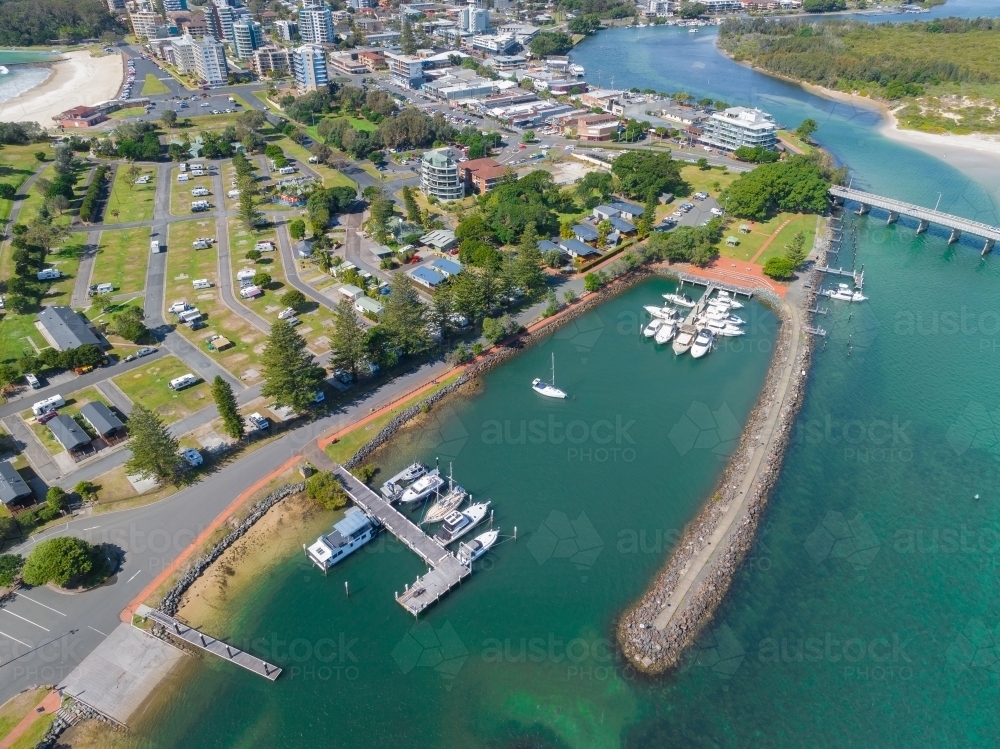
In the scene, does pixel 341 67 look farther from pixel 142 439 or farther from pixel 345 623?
pixel 345 623

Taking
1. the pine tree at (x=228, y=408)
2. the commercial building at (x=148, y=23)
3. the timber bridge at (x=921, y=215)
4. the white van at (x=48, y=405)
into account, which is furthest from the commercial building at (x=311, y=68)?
the pine tree at (x=228, y=408)

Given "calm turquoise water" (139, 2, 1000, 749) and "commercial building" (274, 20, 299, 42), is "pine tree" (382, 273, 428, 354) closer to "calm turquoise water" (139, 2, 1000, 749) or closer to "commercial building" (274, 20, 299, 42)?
"calm turquoise water" (139, 2, 1000, 749)

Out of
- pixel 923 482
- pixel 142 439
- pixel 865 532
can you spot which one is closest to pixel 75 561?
pixel 142 439

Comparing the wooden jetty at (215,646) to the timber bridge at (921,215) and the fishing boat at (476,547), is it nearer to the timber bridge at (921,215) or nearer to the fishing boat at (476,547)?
the fishing boat at (476,547)

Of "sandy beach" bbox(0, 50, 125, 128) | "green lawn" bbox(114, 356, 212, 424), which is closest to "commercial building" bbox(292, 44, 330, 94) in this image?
"sandy beach" bbox(0, 50, 125, 128)

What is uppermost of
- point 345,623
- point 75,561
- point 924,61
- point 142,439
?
point 924,61

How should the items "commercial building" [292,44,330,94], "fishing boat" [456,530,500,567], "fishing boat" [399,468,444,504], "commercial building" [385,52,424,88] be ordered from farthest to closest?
"commercial building" [385,52,424,88], "commercial building" [292,44,330,94], "fishing boat" [399,468,444,504], "fishing boat" [456,530,500,567]

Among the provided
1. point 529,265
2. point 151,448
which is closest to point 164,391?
point 151,448
